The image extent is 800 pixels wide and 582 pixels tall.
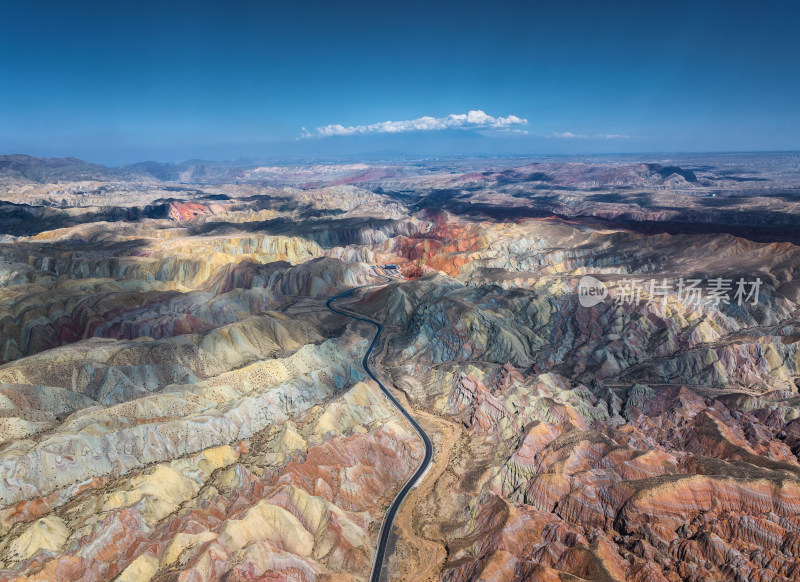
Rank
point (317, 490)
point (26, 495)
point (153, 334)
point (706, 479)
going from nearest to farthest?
point (706, 479) < point (26, 495) < point (317, 490) < point (153, 334)

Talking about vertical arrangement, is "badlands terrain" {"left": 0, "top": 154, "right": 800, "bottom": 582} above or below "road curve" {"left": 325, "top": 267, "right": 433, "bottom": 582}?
above

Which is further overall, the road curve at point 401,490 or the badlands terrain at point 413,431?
the road curve at point 401,490

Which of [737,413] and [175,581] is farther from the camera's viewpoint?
[737,413]

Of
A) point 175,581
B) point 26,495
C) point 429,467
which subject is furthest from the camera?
point 429,467

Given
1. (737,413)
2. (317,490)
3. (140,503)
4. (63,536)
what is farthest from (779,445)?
(63,536)

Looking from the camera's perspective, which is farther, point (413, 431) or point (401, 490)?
point (413, 431)

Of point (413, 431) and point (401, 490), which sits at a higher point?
point (413, 431)

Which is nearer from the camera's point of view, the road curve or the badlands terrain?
the badlands terrain

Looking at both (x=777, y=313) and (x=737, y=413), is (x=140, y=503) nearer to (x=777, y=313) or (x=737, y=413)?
(x=737, y=413)
